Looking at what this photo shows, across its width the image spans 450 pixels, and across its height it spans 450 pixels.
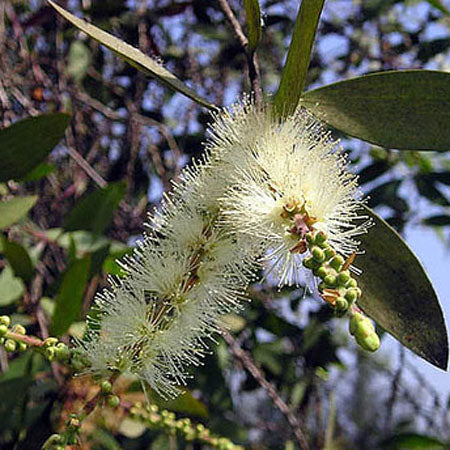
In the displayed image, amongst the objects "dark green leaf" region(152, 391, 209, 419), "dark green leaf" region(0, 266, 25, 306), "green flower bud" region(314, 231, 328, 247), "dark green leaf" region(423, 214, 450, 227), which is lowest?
"dark green leaf" region(152, 391, 209, 419)

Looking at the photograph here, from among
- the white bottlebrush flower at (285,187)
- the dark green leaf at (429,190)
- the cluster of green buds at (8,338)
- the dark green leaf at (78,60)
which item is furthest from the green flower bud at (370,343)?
the dark green leaf at (78,60)

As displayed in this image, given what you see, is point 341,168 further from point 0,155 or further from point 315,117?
point 0,155

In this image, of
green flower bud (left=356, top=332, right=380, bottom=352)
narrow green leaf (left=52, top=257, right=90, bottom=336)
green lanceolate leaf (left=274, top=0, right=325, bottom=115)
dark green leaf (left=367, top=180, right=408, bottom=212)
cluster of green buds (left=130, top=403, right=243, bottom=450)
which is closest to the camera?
green flower bud (left=356, top=332, right=380, bottom=352)

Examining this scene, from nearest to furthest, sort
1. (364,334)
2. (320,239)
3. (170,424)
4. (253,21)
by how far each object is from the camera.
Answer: (364,334), (320,239), (253,21), (170,424)

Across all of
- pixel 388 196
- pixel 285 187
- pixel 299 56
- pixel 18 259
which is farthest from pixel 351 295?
pixel 388 196

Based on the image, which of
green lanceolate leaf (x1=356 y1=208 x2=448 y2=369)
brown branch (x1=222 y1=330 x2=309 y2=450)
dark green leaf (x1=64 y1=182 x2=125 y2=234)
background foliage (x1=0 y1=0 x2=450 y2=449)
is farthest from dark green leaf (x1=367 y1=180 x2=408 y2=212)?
green lanceolate leaf (x1=356 y1=208 x2=448 y2=369)

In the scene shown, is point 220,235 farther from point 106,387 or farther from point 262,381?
point 262,381

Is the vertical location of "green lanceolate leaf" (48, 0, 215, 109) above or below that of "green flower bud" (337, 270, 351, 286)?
above

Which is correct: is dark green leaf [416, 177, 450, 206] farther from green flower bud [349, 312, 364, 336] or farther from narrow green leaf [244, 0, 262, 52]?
green flower bud [349, 312, 364, 336]

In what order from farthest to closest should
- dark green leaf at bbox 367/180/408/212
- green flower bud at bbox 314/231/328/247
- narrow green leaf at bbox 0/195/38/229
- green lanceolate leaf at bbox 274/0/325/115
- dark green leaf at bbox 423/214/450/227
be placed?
dark green leaf at bbox 423/214/450/227 → dark green leaf at bbox 367/180/408/212 → narrow green leaf at bbox 0/195/38/229 → green lanceolate leaf at bbox 274/0/325/115 → green flower bud at bbox 314/231/328/247
